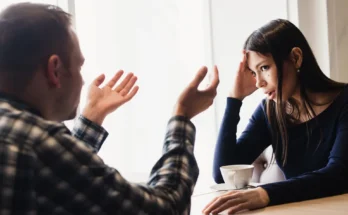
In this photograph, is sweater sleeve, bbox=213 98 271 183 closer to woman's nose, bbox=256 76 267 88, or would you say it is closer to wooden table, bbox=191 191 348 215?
woman's nose, bbox=256 76 267 88

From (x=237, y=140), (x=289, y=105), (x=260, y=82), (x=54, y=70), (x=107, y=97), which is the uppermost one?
(x=54, y=70)

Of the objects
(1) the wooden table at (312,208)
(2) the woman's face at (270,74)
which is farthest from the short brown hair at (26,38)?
(2) the woman's face at (270,74)

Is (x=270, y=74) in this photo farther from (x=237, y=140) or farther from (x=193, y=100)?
(x=193, y=100)

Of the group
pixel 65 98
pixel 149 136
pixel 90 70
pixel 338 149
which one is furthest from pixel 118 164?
pixel 65 98

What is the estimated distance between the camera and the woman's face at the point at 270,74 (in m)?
1.52

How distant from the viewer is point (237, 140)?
170cm

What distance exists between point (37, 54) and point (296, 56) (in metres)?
1.00

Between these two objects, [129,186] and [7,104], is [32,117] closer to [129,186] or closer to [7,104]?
[7,104]

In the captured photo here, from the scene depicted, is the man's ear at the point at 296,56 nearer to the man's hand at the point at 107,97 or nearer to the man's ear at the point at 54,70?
the man's hand at the point at 107,97

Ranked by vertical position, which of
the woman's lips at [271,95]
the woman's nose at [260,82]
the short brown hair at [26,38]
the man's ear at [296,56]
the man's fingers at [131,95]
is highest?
the short brown hair at [26,38]

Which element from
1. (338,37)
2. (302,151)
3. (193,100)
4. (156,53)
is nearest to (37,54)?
(193,100)

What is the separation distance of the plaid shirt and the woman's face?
0.82 metres

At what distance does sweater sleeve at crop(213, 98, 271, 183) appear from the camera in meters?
1.63

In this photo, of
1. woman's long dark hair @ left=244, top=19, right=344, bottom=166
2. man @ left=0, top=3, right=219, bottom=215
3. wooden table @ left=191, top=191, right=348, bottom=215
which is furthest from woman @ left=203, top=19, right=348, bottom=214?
man @ left=0, top=3, right=219, bottom=215
